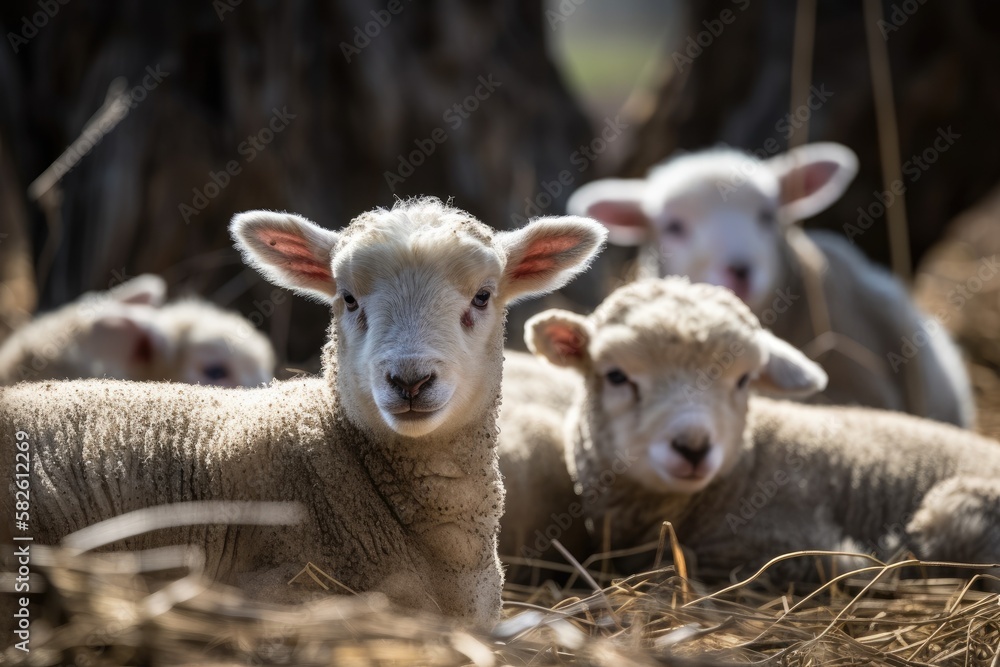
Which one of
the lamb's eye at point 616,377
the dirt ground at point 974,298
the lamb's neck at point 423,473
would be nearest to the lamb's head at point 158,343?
the lamb's eye at point 616,377

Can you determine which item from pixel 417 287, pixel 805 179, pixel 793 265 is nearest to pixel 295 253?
pixel 417 287

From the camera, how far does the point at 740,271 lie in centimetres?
587

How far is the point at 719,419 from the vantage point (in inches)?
163

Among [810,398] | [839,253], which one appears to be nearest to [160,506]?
[810,398]

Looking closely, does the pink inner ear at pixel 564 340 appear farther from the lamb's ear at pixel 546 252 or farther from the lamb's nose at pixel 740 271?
the lamb's nose at pixel 740 271

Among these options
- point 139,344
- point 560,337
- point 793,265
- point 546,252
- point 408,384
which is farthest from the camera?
point 793,265

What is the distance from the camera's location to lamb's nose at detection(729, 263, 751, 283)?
5.86m

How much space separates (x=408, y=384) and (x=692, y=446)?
1436mm

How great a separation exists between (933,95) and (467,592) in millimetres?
6249

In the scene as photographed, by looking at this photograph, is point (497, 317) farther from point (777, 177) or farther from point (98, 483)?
point (777, 177)

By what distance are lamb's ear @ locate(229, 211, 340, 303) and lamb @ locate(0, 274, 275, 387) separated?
6.89 feet

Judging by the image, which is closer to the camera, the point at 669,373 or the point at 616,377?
the point at 669,373

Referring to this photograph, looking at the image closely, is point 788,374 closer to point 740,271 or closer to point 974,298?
point 740,271

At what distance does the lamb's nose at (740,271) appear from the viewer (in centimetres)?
586
